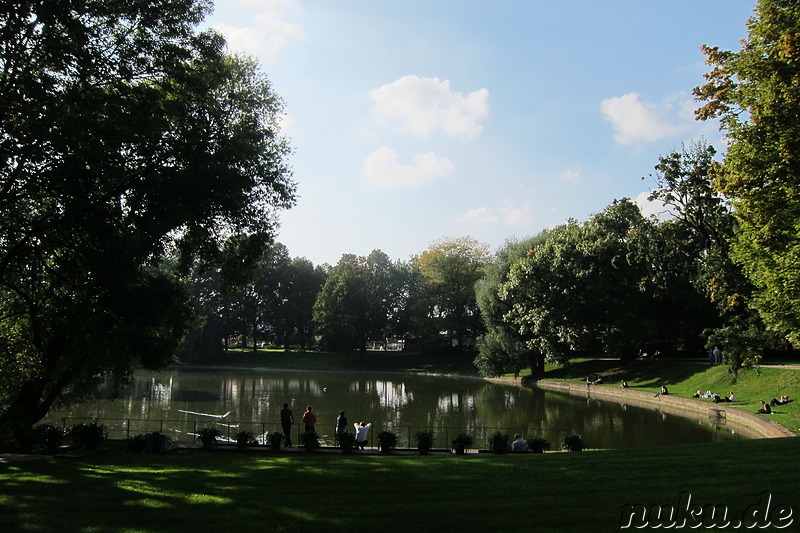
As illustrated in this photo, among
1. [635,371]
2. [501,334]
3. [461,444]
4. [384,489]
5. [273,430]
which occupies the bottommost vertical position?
[273,430]

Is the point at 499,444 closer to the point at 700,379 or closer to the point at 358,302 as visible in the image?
the point at 700,379

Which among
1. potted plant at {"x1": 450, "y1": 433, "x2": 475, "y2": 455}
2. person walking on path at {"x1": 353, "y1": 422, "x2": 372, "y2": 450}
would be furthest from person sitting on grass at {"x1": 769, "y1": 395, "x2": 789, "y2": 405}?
person walking on path at {"x1": 353, "y1": 422, "x2": 372, "y2": 450}

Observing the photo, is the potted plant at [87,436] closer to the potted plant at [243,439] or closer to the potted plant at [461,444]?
the potted plant at [243,439]

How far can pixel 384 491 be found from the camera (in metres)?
10.2

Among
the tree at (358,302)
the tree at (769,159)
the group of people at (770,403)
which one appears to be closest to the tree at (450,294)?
the tree at (358,302)

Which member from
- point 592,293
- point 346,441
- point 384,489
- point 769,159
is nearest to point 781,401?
point 769,159

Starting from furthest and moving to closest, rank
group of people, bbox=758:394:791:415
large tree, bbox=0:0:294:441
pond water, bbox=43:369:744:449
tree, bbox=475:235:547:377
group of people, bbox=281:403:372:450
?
tree, bbox=475:235:547:377
group of people, bbox=758:394:791:415
pond water, bbox=43:369:744:449
group of people, bbox=281:403:372:450
large tree, bbox=0:0:294:441

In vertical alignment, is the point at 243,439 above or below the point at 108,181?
below

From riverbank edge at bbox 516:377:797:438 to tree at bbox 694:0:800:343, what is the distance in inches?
163

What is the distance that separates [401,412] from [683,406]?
54.4 ft

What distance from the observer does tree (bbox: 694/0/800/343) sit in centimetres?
1906

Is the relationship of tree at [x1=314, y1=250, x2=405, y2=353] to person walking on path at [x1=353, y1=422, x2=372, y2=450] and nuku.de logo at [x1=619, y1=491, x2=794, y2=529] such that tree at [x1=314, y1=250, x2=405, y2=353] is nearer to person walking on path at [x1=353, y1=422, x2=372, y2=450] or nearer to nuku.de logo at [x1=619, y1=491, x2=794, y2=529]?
person walking on path at [x1=353, y1=422, x2=372, y2=450]

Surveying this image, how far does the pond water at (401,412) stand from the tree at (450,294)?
23.9 metres

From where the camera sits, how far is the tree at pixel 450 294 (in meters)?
77.6
